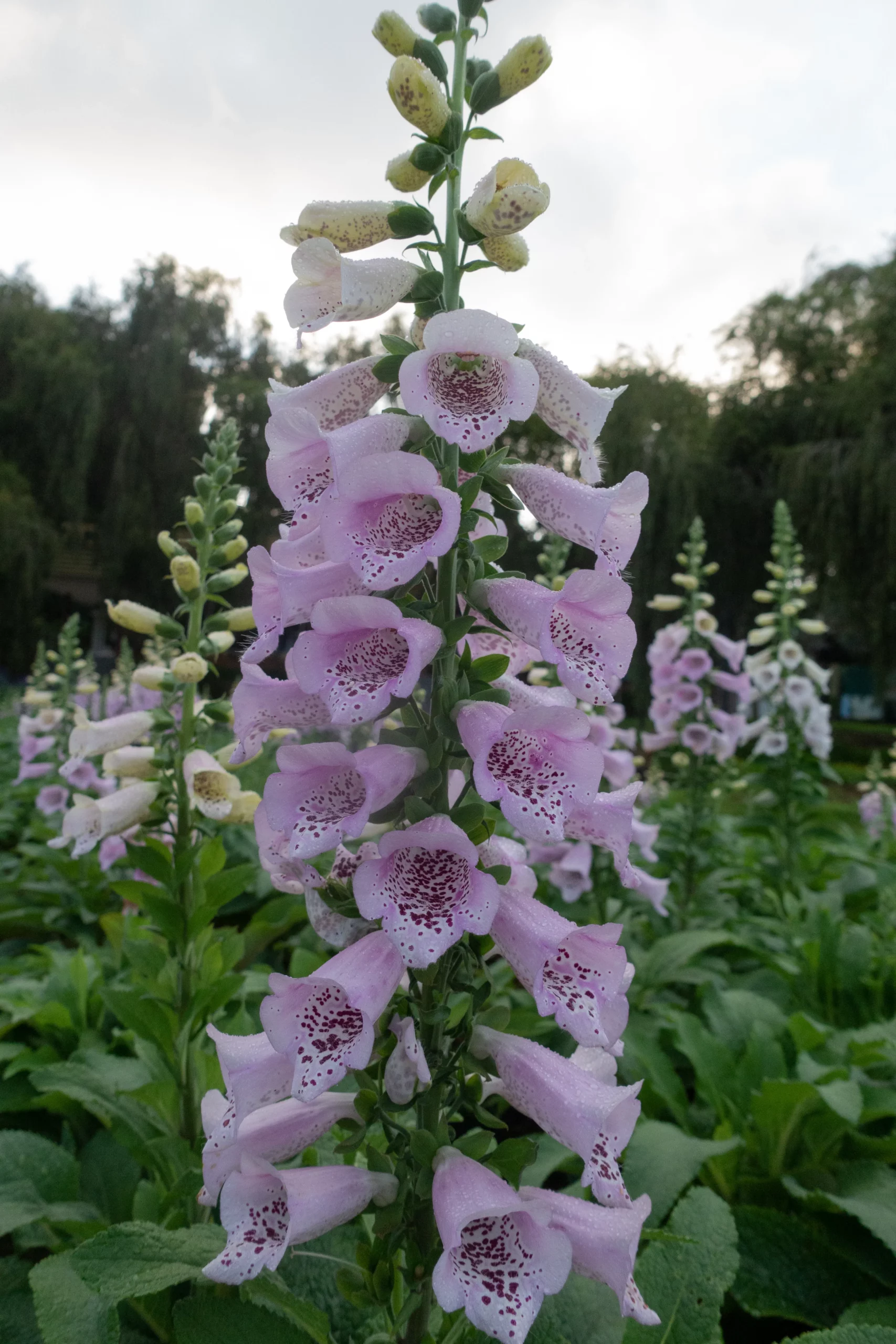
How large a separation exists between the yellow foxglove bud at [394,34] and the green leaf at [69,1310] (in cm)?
205

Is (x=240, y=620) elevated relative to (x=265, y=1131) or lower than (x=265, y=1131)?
elevated

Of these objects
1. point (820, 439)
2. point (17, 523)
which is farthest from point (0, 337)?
point (820, 439)

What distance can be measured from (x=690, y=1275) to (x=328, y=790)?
3.70 ft

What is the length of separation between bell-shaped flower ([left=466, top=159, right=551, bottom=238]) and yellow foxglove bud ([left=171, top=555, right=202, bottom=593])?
1.67 metres

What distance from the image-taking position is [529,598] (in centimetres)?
122

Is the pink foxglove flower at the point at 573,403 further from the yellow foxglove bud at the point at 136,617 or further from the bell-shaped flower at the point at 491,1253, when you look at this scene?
the yellow foxglove bud at the point at 136,617

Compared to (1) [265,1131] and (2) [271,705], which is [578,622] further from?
(1) [265,1131]

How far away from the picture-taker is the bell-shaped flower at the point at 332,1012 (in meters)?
1.09

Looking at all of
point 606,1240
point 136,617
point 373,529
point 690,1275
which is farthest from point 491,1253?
point 136,617

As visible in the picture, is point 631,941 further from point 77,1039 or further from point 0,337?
point 0,337

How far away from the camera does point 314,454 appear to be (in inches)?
52.4

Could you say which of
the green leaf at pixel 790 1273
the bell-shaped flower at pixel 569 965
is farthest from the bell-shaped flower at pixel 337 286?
the green leaf at pixel 790 1273

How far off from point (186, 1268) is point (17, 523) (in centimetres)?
2134

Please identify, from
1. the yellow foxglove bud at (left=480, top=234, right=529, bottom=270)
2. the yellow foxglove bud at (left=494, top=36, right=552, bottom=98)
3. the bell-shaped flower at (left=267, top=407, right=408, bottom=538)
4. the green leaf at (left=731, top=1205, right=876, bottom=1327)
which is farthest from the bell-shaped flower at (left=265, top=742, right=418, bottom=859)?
the green leaf at (left=731, top=1205, right=876, bottom=1327)
